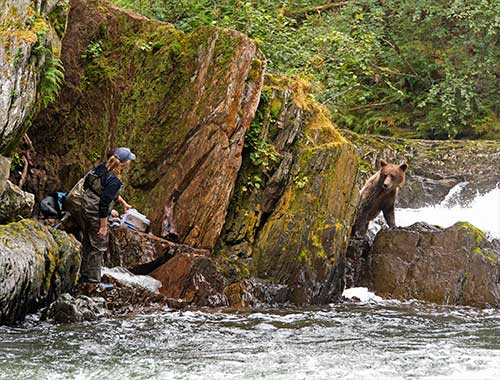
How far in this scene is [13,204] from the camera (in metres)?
9.38

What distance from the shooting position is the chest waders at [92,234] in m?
10.0

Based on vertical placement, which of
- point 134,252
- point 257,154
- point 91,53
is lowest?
point 134,252

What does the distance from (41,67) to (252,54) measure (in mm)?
3542

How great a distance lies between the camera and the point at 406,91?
23984mm

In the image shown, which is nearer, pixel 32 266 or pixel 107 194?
pixel 32 266

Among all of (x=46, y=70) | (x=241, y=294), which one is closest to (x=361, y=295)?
(x=241, y=294)

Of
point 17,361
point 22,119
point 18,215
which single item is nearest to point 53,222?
point 18,215

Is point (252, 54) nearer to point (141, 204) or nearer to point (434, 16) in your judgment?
point (141, 204)

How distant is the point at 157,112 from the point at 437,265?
17.5 ft

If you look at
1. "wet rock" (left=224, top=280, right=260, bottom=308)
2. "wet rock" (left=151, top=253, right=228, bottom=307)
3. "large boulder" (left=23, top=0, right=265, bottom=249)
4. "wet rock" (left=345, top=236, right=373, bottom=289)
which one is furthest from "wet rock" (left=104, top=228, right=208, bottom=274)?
"wet rock" (left=345, top=236, right=373, bottom=289)

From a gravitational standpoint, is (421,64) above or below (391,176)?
above

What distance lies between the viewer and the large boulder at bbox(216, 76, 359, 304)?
12.1m

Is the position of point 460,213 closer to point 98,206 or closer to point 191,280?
point 191,280

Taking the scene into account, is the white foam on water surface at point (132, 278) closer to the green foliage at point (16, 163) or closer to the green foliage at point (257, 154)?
the green foliage at point (16, 163)
